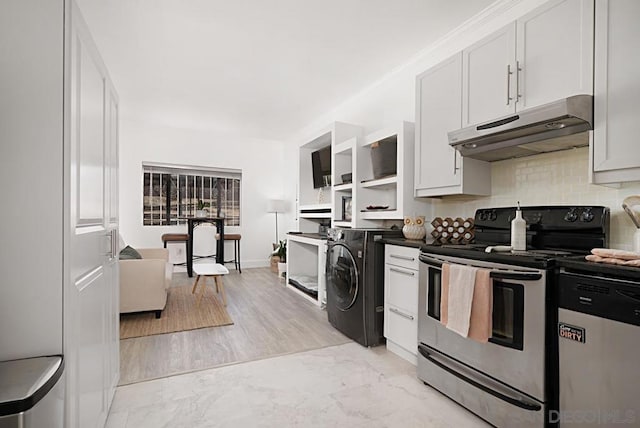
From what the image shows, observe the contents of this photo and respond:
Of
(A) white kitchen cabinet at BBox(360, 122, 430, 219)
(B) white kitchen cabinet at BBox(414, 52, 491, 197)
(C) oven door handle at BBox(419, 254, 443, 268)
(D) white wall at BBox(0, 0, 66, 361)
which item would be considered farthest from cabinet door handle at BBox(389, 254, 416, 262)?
(D) white wall at BBox(0, 0, 66, 361)

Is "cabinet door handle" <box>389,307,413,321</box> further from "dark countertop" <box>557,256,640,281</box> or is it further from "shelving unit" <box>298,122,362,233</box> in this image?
"shelving unit" <box>298,122,362,233</box>

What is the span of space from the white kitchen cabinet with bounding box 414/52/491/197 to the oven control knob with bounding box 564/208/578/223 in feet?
2.07

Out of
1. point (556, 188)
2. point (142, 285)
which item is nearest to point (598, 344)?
point (556, 188)

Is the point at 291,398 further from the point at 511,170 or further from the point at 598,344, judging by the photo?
the point at 511,170

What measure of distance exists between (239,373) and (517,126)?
7.80 ft

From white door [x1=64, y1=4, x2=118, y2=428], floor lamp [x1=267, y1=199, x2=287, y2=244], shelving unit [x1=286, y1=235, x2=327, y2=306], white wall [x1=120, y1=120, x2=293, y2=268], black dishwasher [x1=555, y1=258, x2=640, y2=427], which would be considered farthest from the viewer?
floor lamp [x1=267, y1=199, x2=287, y2=244]

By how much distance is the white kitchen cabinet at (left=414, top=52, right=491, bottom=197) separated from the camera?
2438 mm

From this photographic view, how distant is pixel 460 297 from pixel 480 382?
18.3 inches

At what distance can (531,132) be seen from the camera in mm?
1904

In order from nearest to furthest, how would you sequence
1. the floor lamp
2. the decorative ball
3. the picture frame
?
the decorative ball
the picture frame
the floor lamp

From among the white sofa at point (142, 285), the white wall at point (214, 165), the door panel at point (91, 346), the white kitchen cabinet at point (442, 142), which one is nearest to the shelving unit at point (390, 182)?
the white kitchen cabinet at point (442, 142)

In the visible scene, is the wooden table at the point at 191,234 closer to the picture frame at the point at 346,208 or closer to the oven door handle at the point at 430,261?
the picture frame at the point at 346,208

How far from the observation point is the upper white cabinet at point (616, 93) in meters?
1.53

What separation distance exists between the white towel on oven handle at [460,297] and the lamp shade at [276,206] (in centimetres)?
477
